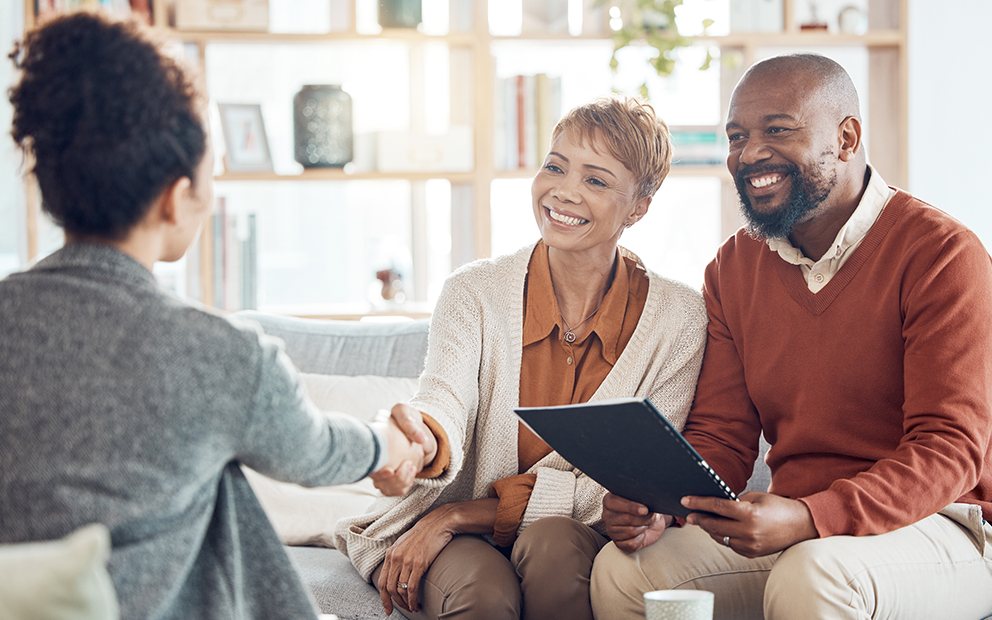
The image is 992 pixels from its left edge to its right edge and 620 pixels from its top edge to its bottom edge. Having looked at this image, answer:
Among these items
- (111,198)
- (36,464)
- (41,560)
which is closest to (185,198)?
(111,198)

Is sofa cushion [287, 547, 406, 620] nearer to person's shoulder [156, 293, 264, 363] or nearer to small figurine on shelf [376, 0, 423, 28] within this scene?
person's shoulder [156, 293, 264, 363]

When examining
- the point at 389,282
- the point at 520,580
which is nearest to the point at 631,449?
the point at 520,580

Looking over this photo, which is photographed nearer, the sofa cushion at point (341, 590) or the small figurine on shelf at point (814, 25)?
the sofa cushion at point (341, 590)

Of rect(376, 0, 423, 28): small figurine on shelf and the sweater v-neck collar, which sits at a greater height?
rect(376, 0, 423, 28): small figurine on shelf

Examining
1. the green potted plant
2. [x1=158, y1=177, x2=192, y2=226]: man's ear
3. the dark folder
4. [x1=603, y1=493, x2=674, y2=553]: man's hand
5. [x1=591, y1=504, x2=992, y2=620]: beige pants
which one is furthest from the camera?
the green potted plant

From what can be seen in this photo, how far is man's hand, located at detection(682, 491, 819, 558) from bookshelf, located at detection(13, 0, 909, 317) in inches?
70.5

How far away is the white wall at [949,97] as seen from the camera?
126 inches

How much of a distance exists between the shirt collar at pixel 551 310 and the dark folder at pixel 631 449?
418 mm

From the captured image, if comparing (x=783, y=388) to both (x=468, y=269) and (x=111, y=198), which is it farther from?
(x=111, y=198)

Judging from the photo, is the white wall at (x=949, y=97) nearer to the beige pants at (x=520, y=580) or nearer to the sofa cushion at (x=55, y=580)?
the beige pants at (x=520, y=580)

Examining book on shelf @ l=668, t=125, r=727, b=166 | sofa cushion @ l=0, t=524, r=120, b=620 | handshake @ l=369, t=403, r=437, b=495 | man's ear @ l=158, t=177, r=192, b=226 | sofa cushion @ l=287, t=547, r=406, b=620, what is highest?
book on shelf @ l=668, t=125, r=727, b=166

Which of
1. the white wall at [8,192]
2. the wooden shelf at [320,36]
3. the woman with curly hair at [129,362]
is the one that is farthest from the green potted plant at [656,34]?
the woman with curly hair at [129,362]

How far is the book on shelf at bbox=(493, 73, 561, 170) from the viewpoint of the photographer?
3.03 m

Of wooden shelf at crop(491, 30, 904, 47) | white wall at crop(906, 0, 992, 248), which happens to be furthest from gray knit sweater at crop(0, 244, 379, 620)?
white wall at crop(906, 0, 992, 248)
